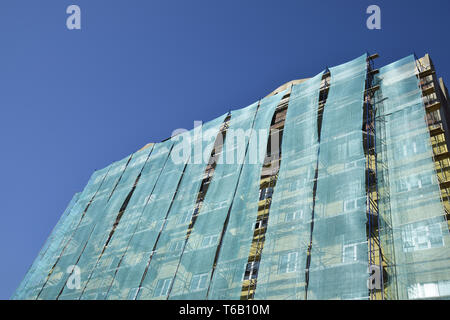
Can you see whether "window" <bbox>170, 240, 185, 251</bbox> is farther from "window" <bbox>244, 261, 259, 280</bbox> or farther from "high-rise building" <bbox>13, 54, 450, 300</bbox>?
"window" <bbox>244, 261, 259, 280</bbox>

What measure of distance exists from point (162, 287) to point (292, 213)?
11.6 feet

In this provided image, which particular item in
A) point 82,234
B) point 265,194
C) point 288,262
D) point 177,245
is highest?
point 265,194

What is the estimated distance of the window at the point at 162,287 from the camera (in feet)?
31.7

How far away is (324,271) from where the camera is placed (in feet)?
24.1

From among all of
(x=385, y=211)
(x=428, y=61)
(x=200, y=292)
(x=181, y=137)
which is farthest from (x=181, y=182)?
(x=428, y=61)

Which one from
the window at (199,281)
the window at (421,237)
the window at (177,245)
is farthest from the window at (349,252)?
the window at (177,245)

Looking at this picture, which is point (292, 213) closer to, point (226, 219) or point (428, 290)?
point (226, 219)

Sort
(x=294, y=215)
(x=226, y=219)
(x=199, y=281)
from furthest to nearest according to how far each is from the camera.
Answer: (x=226, y=219) → (x=199, y=281) → (x=294, y=215)

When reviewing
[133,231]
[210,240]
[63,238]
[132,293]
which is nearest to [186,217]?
[210,240]

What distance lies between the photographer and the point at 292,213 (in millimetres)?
8969

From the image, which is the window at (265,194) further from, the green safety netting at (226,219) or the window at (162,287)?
the window at (162,287)

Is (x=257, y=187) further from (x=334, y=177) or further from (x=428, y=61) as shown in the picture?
(x=428, y=61)

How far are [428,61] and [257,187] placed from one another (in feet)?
20.1

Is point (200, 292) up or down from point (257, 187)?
down
